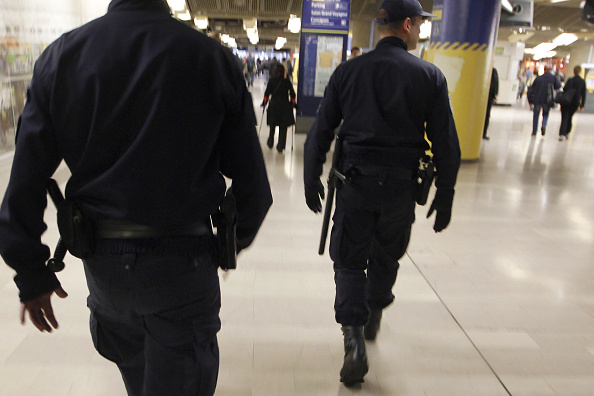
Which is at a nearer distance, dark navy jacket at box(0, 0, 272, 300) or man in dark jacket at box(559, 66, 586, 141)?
dark navy jacket at box(0, 0, 272, 300)

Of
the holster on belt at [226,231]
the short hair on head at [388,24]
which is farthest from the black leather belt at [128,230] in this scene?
the short hair on head at [388,24]

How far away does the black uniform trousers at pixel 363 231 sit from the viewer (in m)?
2.25

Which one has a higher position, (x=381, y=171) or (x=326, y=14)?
(x=326, y=14)

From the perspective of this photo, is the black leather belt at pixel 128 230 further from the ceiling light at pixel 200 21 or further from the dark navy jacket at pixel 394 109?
the ceiling light at pixel 200 21

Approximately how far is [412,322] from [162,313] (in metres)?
A: 1.91

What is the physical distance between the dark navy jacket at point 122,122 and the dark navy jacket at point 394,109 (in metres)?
1.00

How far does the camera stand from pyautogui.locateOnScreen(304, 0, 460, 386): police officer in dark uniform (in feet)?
7.14

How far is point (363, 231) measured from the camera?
2.31 metres

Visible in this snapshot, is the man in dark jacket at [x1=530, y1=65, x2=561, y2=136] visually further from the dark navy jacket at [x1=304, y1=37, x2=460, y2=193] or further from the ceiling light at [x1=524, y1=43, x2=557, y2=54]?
the ceiling light at [x1=524, y1=43, x2=557, y2=54]

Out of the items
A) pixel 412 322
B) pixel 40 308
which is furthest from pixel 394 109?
pixel 40 308

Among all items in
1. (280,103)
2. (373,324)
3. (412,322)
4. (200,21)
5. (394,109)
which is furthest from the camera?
(200,21)

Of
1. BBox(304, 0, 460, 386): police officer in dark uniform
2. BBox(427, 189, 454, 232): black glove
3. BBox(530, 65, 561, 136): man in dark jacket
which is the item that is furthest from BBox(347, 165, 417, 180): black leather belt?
BBox(530, 65, 561, 136): man in dark jacket

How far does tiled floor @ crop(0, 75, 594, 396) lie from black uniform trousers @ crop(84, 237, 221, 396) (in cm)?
25

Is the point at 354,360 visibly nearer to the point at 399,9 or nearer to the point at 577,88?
the point at 399,9
